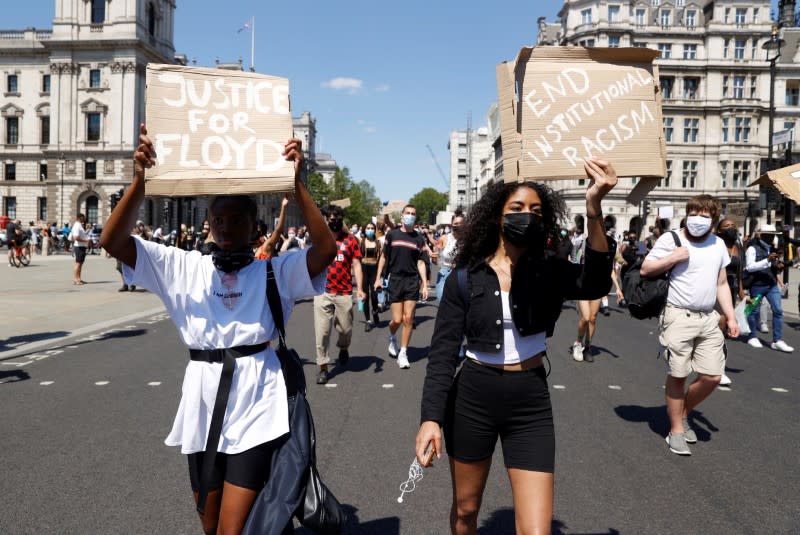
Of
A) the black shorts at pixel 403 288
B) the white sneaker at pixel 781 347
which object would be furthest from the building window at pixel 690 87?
the black shorts at pixel 403 288

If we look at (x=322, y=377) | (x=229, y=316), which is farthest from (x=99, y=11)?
(x=229, y=316)

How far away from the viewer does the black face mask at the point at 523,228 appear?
2.86 m

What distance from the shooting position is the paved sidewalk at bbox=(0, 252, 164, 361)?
10600 millimetres

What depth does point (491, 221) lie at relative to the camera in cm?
306

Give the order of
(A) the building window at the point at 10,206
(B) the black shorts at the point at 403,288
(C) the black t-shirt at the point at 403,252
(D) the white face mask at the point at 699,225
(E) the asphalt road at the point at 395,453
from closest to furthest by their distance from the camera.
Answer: (E) the asphalt road at the point at 395,453
(D) the white face mask at the point at 699,225
(B) the black shorts at the point at 403,288
(C) the black t-shirt at the point at 403,252
(A) the building window at the point at 10,206

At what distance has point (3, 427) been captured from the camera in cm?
576

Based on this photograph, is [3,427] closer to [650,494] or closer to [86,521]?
[86,521]

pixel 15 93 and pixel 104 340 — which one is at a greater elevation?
pixel 15 93

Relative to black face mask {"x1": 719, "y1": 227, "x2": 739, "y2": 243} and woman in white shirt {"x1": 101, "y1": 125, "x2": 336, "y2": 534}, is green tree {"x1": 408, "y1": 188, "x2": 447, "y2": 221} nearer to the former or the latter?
black face mask {"x1": 719, "y1": 227, "x2": 739, "y2": 243}

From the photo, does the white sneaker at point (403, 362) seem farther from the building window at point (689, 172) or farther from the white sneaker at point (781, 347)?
the building window at point (689, 172)

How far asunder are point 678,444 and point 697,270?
135 centimetres

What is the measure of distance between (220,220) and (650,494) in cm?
324

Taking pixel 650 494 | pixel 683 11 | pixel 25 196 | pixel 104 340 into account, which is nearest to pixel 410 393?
pixel 650 494

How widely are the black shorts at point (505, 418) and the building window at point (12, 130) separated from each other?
78.6m
